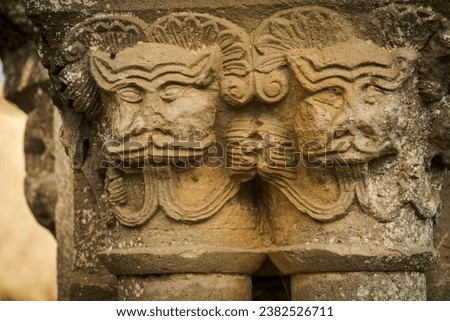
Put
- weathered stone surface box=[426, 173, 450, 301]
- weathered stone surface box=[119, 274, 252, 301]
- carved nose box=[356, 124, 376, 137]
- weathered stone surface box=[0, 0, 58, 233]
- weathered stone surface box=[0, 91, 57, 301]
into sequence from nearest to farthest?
carved nose box=[356, 124, 376, 137] → weathered stone surface box=[119, 274, 252, 301] → weathered stone surface box=[426, 173, 450, 301] → weathered stone surface box=[0, 0, 58, 233] → weathered stone surface box=[0, 91, 57, 301]

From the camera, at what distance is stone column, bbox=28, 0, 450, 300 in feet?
8.34

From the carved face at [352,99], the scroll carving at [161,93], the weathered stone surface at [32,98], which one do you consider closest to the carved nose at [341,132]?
the carved face at [352,99]

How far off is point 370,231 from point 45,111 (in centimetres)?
174

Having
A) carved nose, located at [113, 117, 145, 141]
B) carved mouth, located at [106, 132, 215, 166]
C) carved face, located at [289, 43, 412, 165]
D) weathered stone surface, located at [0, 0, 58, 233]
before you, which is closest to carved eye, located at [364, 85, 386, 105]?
carved face, located at [289, 43, 412, 165]

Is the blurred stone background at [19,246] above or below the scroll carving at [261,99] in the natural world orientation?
below

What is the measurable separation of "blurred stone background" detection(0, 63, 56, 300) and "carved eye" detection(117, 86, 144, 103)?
4.67 meters

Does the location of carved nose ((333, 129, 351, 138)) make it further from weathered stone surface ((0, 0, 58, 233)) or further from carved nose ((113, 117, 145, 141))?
weathered stone surface ((0, 0, 58, 233))

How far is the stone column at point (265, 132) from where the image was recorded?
2.54 meters

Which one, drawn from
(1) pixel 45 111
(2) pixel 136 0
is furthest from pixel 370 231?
(1) pixel 45 111

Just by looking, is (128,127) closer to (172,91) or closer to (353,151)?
(172,91)

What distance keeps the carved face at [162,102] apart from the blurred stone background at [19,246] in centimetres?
Result: 467

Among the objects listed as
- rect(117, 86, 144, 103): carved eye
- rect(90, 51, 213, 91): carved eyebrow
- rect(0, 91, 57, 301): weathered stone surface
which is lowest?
rect(0, 91, 57, 301): weathered stone surface

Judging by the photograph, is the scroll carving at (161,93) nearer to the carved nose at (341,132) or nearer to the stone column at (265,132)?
the stone column at (265,132)

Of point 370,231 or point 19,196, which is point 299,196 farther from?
point 19,196
